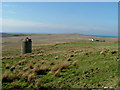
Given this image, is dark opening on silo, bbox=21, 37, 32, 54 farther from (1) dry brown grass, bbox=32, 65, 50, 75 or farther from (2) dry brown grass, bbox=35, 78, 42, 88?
(2) dry brown grass, bbox=35, 78, 42, 88

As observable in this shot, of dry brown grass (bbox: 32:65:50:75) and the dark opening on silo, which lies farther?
the dark opening on silo

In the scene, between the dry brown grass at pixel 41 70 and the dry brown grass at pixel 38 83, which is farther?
the dry brown grass at pixel 41 70

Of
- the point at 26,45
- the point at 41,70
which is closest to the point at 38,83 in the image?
the point at 41,70

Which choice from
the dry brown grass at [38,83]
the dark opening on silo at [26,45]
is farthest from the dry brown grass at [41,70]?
the dark opening on silo at [26,45]

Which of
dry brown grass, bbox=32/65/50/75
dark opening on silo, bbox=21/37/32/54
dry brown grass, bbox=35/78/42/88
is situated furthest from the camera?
dark opening on silo, bbox=21/37/32/54

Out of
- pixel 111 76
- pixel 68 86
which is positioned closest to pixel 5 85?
pixel 68 86

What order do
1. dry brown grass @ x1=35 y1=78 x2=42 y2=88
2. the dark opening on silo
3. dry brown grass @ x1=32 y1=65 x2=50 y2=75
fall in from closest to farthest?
dry brown grass @ x1=35 y1=78 x2=42 y2=88
dry brown grass @ x1=32 y1=65 x2=50 y2=75
the dark opening on silo

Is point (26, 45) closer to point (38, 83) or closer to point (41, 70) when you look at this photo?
point (41, 70)

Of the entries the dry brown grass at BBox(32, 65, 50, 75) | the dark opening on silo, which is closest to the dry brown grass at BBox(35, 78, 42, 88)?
the dry brown grass at BBox(32, 65, 50, 75)

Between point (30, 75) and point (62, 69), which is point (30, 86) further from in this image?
point (62, 69)

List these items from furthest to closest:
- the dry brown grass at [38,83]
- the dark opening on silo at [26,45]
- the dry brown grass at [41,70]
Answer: the dark opening on silo at [26,45]
the dry brown grass at [41,70]
the dry brown grass at [38,83]

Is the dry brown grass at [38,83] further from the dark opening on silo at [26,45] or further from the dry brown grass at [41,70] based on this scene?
the dark opening on silo at [26,45]

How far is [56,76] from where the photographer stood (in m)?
9.96

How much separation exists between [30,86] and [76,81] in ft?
7.88
